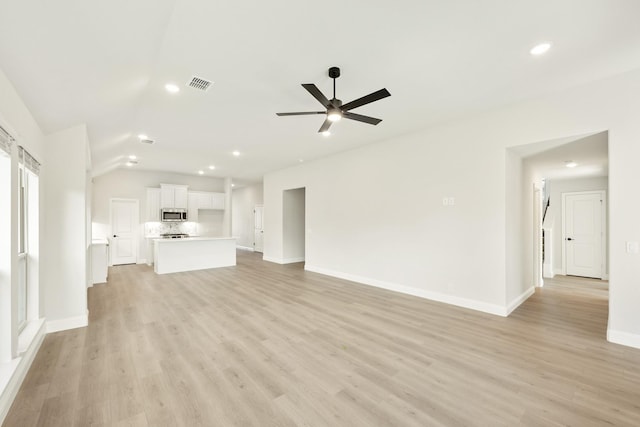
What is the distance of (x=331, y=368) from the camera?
2.55 m

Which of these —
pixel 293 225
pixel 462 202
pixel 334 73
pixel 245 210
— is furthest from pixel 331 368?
pixel 245 210

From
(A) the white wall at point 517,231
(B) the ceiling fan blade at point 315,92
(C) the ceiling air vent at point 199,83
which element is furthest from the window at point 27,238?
(A) the white wall at point 517,231

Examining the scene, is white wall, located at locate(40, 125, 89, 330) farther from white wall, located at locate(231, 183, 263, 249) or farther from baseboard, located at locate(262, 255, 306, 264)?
white wall, located at locate(231, 183, 263, 249)

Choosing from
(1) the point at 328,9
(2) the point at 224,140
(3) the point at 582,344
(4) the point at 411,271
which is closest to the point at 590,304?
(3) the point at 582,344

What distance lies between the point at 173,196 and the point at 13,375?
7.72 m

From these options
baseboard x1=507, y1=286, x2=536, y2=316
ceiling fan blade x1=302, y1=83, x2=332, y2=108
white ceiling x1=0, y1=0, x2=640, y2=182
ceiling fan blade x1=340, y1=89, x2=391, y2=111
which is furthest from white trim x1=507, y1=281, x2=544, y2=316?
Answer: ceiling fan blade x1=302, y1=83, x2=332, y2=108

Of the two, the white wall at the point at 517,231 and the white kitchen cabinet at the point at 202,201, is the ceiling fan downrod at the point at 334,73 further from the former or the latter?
the white kitchen cabinet at the point at 202,201

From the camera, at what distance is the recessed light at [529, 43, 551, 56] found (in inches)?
97.7

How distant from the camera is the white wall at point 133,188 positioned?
816cm

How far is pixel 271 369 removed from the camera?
8.32 ft

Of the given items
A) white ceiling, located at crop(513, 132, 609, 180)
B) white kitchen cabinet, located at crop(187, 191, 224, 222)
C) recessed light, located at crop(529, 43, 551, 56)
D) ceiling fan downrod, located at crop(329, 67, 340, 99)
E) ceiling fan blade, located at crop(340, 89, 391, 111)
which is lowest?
white kitchen cabinet, located at crop(187, 191, 224, 222)

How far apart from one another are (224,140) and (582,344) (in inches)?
243

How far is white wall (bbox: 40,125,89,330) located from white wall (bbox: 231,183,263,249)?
25.8 ft

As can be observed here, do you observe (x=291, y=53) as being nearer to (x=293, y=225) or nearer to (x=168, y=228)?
(x=293, y=225)
